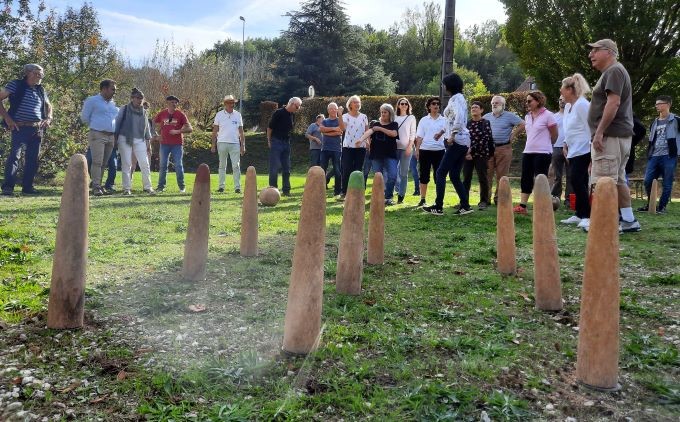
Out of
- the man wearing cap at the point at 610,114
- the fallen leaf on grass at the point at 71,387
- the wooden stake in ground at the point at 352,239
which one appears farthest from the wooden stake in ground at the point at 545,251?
the fallen leaf on grass at the point at 71,387

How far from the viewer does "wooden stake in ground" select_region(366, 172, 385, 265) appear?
20.1 feet

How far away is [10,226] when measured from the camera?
8.05m

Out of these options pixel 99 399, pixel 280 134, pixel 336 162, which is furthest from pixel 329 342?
pixel 280 134

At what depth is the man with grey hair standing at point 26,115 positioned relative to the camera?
11.4 meters

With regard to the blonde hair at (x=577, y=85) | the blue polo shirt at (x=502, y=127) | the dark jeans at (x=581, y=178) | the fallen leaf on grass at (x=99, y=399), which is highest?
the blonde hair at (x=577, y=85)

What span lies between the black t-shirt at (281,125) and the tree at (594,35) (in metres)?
13.6

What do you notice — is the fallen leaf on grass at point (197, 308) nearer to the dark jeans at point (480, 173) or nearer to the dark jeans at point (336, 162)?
the dark jeans at point (480, 173)

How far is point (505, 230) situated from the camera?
6.05 meters

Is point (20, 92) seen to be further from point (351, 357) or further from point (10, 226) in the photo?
point (351, 357)

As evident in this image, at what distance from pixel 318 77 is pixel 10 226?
3638 centimetres

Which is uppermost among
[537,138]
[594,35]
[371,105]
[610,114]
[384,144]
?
[594,35]

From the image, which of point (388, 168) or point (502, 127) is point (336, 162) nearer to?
point (388, 168)

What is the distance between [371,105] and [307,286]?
31718mm

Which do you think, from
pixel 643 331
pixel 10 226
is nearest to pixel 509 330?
pixel 643 331
